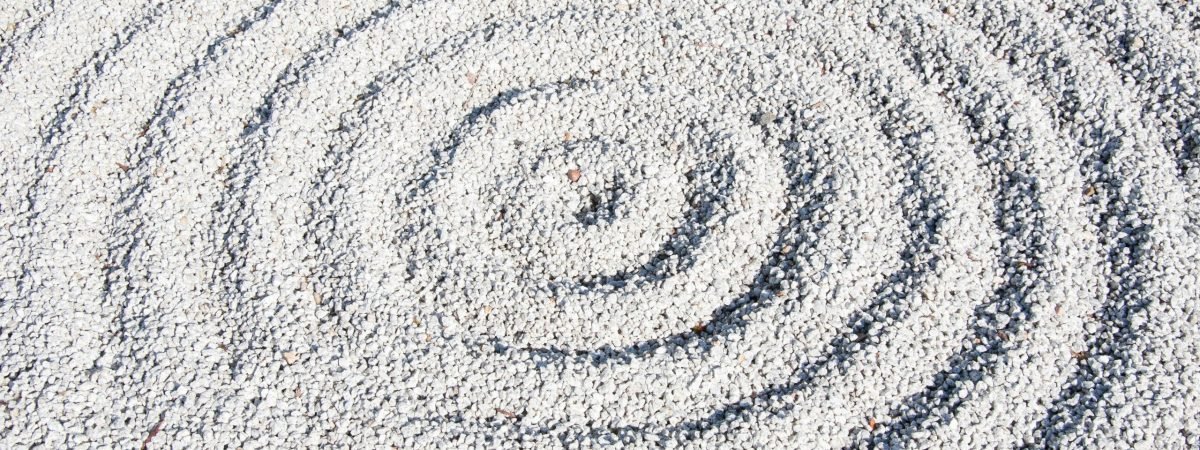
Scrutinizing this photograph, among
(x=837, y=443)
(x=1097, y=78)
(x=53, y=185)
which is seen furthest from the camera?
(x=1097, y=78)

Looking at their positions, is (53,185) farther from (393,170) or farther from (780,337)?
(780,337)

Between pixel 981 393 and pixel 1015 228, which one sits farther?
pixel 1015 228

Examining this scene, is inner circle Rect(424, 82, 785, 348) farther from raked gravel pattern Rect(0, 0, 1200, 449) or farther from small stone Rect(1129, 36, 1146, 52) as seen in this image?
small stone Rect(1129, 36, 1146, 52)

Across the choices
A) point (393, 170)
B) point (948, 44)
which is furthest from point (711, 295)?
point (948, 44)

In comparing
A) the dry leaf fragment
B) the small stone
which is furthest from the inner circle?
the small stone

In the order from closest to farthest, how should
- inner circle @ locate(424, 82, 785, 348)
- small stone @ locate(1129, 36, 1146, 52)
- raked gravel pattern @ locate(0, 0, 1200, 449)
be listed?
raked gravel pattern @ locate(0, 0, 1200, 449) → inner circle @ locate(424, 82, 785, 348) → small stone @ locate(1129, 36, 1146, 52)

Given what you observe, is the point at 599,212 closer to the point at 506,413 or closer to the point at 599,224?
the point at 599,224

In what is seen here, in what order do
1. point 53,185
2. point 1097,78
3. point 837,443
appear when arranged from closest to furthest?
point 837,443
point 53,185
point 1097,78

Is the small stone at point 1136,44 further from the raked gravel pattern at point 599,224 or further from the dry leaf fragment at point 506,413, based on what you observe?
the dry leaf fragment at point 506,413

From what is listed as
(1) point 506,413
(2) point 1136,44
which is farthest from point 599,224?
(2) point 1136,44
